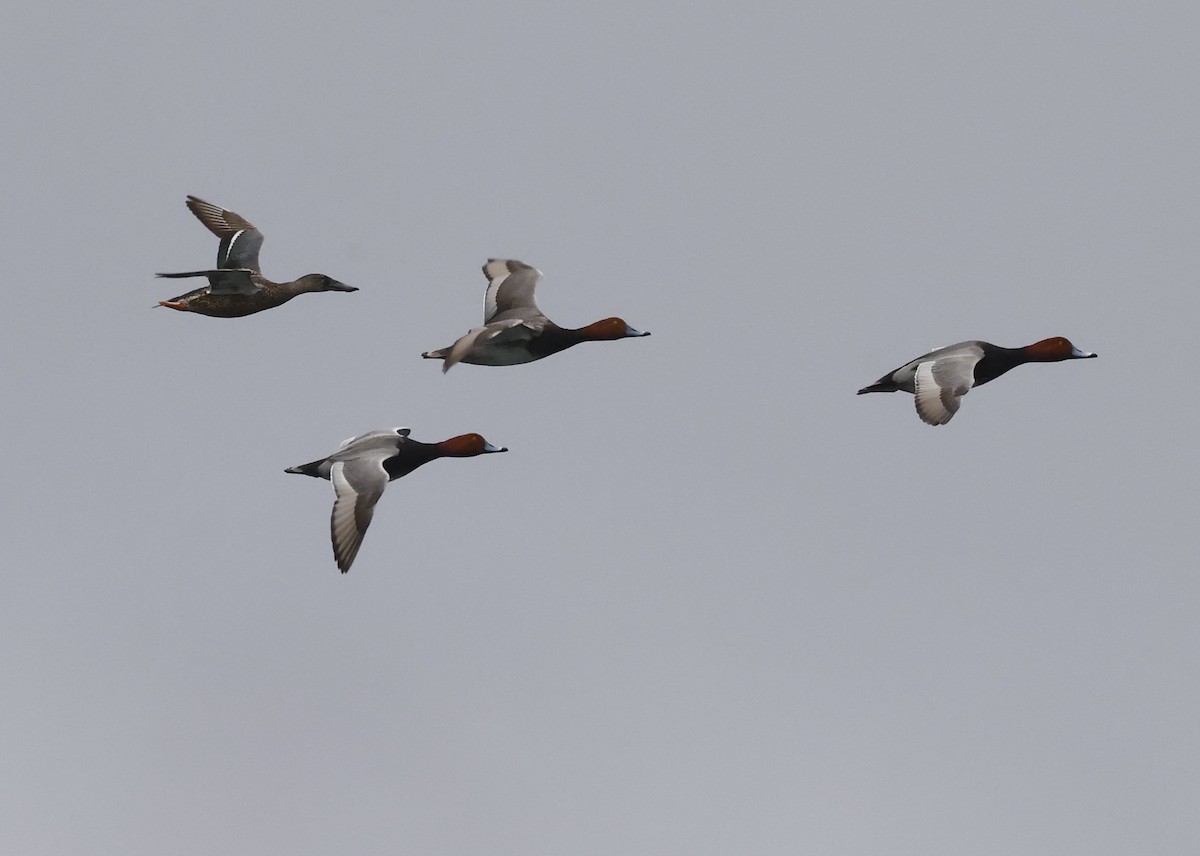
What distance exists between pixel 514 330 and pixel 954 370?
5.23 metres

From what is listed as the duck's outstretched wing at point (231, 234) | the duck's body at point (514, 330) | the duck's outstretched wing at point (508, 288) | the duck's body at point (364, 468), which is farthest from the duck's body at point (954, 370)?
the duck's outstretched wing at point (231, 234)

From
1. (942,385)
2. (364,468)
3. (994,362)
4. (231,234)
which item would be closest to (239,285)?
(231,234)

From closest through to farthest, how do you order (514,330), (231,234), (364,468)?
(364,468) → (514,330) → (231,234)

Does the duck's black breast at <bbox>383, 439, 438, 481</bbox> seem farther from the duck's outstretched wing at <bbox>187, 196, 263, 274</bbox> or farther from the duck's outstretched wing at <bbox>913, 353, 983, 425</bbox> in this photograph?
the duck's outstretched wing at <bbox>913, 353, 983, 425</bbox>

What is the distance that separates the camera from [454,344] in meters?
20.4

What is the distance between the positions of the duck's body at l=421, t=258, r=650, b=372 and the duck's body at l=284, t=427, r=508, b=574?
1.02 m

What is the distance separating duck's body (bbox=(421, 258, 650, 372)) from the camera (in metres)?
20.8

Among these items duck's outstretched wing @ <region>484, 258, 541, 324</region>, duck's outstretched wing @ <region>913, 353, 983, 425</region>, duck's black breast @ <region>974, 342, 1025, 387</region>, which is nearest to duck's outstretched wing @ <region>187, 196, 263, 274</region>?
duck's outstretched wing @ <region>484, 258, 541, 324</region>

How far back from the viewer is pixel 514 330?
68.5 feet

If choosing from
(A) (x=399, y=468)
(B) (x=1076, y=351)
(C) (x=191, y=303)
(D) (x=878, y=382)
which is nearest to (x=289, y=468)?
(A) (x=399, y=468)

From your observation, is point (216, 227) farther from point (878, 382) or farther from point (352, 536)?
point (878, 382)

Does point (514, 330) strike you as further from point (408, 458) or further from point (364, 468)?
point (364, 468)

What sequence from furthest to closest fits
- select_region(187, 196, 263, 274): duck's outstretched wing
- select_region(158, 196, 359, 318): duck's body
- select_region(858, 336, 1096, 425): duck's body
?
select_region(187, 196, 263, 274): duck's outstretched wing
select_region(158, 196, 359, 318): duck's body
select_region(858, 336, 1096, 425): duck's body

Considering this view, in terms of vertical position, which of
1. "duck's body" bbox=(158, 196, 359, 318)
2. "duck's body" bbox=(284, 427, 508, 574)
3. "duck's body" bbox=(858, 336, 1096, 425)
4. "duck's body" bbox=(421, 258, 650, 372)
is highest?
"duck's body" bbox=(158, 196, 359, 318)
